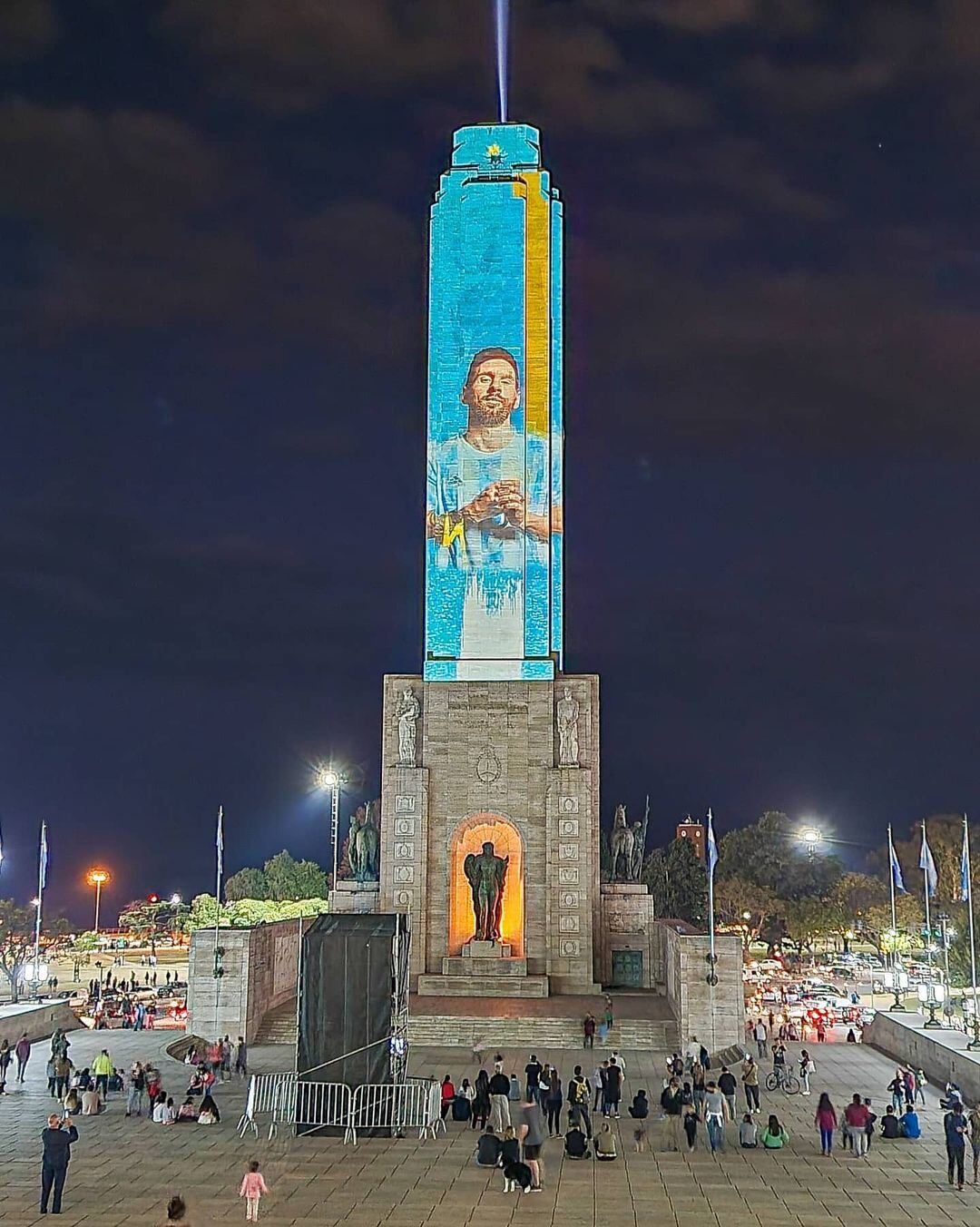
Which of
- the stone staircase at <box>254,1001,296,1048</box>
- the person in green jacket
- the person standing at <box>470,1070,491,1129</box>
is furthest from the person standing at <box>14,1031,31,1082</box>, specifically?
the person in green jacket

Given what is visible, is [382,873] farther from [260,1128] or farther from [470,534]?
[260,1128]

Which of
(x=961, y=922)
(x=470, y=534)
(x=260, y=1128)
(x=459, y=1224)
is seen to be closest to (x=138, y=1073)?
(x=260, y=1128)

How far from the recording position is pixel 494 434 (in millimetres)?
48531

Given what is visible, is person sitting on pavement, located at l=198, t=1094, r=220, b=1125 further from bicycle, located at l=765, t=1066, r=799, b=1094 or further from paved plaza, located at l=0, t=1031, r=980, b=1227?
bicycle, located at l=765, t=1066, r=799, b=1094

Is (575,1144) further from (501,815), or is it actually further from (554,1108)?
(501,815)

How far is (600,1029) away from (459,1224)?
1891 cm

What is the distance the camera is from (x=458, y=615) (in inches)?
1871

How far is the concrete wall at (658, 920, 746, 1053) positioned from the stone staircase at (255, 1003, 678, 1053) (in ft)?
5.65

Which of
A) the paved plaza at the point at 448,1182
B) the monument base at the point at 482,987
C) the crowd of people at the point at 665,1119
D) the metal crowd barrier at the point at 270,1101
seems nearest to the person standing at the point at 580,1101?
the crowd of people at the point at 665,1119

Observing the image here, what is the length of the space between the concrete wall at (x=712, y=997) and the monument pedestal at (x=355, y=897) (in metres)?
14.2

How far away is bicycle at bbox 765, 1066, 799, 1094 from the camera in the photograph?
29234mm

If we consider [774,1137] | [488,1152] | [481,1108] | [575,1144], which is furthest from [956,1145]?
[481,1108]

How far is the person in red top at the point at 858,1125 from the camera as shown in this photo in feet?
73.2

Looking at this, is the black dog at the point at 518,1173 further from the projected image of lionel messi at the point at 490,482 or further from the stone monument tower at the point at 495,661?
the projected image of lionel messi at the point at 490,482
